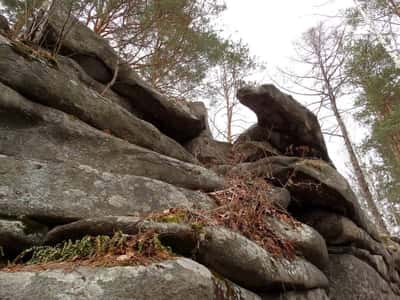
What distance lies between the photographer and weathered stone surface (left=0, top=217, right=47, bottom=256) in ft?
8.51

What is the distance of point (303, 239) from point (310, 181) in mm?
1458

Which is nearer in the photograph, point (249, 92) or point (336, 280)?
point (336, 280)

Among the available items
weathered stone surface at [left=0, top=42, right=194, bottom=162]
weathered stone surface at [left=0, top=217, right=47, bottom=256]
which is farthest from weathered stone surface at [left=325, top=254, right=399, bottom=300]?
weathered stone surface at [left=0, top=217, right=47, bottom=256]

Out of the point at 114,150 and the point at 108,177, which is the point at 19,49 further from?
the point at 108,177

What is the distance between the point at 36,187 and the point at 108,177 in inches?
29.4

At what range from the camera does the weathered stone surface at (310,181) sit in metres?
5.46

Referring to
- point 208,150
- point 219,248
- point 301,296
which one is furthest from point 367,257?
point 219,248

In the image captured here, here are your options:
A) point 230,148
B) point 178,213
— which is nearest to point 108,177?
point 178,213

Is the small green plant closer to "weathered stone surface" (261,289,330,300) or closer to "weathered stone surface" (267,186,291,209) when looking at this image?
"weathered stone surface" (261,289,330,300)

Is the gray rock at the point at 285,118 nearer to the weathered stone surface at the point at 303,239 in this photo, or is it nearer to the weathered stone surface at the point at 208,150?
the weathered stone surface at the point at 208,150

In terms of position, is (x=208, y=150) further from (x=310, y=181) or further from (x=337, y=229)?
(x=337, y=229)

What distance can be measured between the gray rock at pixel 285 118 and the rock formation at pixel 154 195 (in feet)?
0.08

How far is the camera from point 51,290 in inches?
74.9

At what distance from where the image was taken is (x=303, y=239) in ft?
14.1
